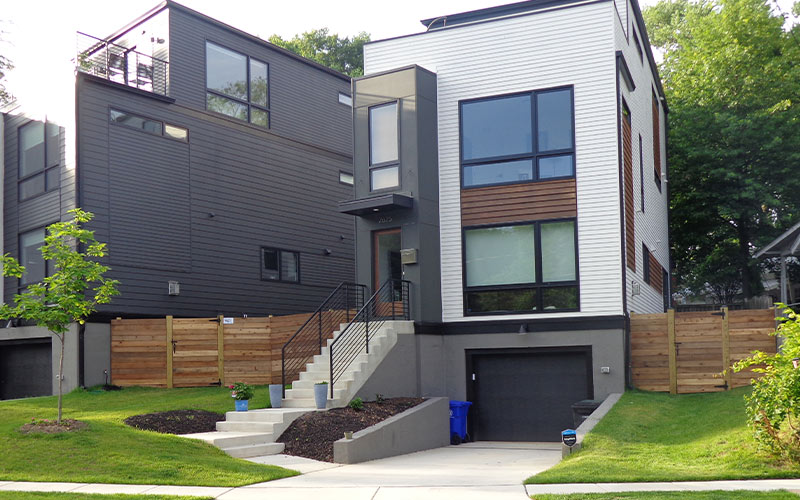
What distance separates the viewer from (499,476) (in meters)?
10.5

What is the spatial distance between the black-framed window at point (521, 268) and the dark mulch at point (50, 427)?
846cm

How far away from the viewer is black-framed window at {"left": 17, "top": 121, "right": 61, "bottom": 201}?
19.6 m

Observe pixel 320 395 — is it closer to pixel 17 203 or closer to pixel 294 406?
pixel 294 406

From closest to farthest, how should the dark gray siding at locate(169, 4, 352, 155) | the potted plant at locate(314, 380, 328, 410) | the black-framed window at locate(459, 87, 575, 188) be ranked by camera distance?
the potted plant at locate(314, 380, 328, 410), the black-framed window at locate(459, 87, 575, 188), the dark gray siding at locate(169, 4, 352, 155)

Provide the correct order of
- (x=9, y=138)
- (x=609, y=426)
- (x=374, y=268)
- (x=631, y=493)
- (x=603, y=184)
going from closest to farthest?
(x=631, y=493)
(x=609, y=426)
(x=603, y=184)
(x=374, y=268)
(x=9, y=138)

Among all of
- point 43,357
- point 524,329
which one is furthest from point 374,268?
point 43,357

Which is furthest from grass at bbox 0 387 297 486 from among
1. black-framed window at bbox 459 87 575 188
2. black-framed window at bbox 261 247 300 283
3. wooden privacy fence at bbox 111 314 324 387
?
black-framed window at bbox 261 247 300 283

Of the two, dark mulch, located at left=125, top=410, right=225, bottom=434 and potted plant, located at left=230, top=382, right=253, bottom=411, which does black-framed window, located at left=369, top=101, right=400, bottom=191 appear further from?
dark mulch, located at left=125, top=410, right=225, bottom=434

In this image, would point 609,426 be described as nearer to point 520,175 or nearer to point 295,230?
point 520,175

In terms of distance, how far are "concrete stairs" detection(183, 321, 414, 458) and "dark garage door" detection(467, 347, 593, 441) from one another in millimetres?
2078

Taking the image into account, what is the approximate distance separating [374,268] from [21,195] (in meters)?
10.0

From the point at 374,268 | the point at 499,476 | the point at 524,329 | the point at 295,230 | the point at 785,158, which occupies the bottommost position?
the point at 499,476

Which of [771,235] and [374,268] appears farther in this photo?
[771,235]

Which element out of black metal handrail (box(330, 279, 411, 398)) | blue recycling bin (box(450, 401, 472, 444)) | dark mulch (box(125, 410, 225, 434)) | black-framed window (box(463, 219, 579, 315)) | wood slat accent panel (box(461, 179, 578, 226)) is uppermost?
wood slat accent panel (box(461, 179, 578, 226))
